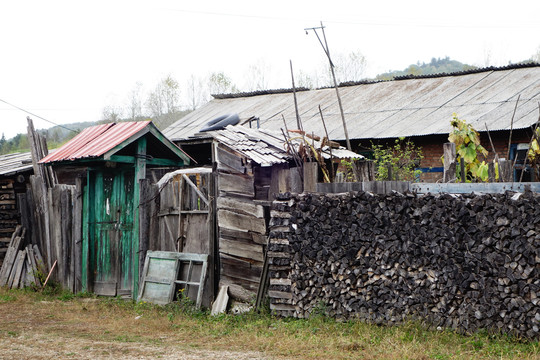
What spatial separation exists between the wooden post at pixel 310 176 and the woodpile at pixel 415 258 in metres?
0.40

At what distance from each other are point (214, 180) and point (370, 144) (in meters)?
7.49

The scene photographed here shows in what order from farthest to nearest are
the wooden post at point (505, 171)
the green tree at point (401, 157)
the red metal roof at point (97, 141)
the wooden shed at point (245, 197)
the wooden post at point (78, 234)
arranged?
the green tree at point (401, 157)
the wooden post at point (78, 234)
the red metal roof at point (97, 141)
the wooden shed at point (245, 197)
the wooden post at point (505, 171)

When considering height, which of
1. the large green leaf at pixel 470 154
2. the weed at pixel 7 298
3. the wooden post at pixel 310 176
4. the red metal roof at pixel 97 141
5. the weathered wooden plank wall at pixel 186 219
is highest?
the red metal roof at pixel 97 141

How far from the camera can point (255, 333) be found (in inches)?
297

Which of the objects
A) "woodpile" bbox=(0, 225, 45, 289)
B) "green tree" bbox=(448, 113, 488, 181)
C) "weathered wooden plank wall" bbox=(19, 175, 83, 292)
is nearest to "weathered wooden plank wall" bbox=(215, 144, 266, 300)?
"green tree" bbox=(448, 113, 488, 181)

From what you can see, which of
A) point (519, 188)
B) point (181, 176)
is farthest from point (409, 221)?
point (181, 176)

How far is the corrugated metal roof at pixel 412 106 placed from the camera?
1436 centimetres

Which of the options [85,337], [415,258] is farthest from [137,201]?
[415,258]

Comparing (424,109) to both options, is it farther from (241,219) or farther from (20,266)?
(20,266)

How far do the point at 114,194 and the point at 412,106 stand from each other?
8953 millimetres

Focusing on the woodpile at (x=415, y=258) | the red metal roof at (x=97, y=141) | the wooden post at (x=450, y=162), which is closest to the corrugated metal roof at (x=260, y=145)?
the woodpile at (x=415, y=258)

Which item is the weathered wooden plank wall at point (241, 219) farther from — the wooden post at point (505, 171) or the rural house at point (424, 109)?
the wooden post at point (505, 171)

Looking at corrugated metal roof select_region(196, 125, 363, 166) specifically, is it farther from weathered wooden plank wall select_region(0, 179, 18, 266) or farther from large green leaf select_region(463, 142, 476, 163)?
weathered wooden plank wall select_region(0, 179, 18, 266)

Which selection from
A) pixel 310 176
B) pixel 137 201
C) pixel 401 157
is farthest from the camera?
pixel 401 157
